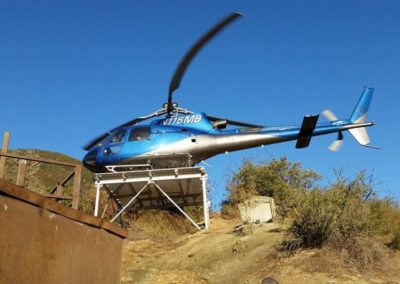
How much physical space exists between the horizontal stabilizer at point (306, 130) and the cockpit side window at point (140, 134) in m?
6.12

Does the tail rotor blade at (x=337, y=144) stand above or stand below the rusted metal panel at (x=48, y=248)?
above

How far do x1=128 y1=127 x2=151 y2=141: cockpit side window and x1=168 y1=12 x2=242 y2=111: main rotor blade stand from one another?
185 cm

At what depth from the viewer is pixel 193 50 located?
13.3m

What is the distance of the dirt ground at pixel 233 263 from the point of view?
8.27 m

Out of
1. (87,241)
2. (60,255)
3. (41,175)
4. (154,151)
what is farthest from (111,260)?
(41,175)

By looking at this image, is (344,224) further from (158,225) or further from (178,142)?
(158,225)

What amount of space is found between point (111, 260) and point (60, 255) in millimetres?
1145

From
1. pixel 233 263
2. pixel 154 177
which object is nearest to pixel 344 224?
pixel 233 263

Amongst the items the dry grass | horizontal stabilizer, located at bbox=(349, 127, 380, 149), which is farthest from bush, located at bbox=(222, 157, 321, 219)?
horizontal stabilizer, located at bbox=(349, 127, 380, 149)

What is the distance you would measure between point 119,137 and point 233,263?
811 centimetres

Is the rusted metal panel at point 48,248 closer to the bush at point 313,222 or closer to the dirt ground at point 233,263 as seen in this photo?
the dirt ground at point 233,263

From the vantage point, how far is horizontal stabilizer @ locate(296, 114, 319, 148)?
15798 millimetres

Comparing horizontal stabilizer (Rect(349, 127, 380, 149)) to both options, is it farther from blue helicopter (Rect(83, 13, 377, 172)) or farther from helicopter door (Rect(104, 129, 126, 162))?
helicopter door (Rect(104, 129, 126, 162))

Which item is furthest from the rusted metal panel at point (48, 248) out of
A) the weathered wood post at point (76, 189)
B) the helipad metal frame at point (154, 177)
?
the helipad metal frame at point (154, 177)
